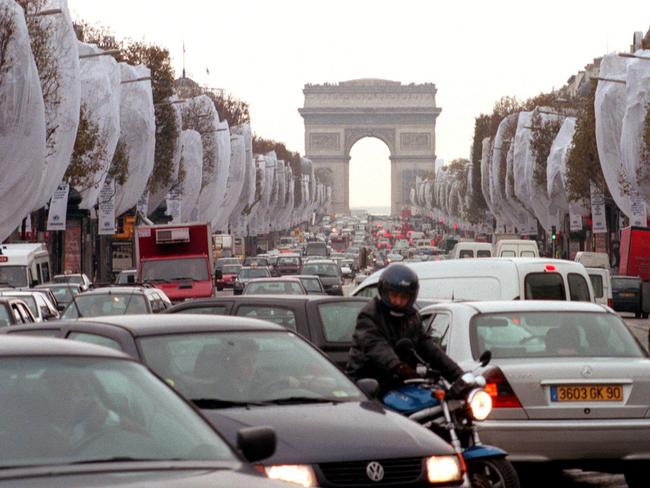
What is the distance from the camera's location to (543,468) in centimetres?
1089

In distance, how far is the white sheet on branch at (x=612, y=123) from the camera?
5797 cm

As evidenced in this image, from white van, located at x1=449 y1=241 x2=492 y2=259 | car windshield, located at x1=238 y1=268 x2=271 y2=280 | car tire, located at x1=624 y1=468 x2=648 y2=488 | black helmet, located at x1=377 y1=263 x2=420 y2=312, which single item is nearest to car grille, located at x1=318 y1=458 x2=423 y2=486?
black helmet, located at x1=377 y1=263 x2=420 y2=312

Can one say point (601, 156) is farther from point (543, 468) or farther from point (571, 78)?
point (571, 78)

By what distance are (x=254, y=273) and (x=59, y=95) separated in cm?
1103

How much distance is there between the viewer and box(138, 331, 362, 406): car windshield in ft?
29.0


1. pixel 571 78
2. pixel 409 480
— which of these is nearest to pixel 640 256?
pixel 409 480

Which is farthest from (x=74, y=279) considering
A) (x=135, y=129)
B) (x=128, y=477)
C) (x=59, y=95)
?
(x=128, y=477)

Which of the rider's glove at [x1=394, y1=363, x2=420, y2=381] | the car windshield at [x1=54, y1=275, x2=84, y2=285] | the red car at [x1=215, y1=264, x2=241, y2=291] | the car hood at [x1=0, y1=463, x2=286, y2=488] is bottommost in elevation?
the red car at [x1=215, y1=264, x2=241, y2=291]

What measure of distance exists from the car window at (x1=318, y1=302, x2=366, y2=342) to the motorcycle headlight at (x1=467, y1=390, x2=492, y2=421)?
4.58 meters

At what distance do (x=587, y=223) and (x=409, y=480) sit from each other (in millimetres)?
77564

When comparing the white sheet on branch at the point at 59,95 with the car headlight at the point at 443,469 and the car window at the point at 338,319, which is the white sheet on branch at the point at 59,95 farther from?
the car headlight at the point at 443,469

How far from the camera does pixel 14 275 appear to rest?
38.9 m

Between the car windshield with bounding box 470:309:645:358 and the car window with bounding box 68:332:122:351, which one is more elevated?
the car window with bounding box 68:332:122:351

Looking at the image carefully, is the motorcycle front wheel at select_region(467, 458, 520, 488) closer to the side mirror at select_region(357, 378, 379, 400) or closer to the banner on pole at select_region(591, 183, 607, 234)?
the side mirror at select_region(357, 378, 379, 400)
